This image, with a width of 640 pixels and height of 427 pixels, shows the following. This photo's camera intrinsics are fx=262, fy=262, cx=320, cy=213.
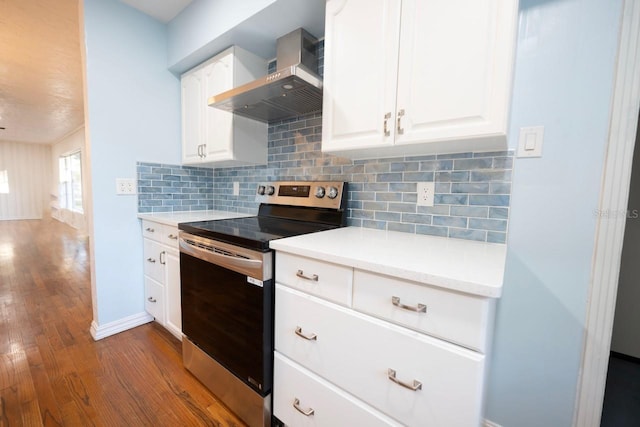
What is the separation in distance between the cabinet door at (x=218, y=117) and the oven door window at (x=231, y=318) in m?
0.83

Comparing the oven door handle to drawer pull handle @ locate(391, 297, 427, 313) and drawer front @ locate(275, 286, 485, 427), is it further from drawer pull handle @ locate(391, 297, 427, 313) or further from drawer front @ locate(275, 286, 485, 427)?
drawer pull handle @ locate(391, 297, 427, 313)

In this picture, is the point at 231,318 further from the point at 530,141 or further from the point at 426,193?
the point at 530,141

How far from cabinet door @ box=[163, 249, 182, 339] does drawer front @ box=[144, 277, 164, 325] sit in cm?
10

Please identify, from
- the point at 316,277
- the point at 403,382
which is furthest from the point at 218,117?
the point at 403,382

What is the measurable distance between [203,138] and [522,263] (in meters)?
2.16

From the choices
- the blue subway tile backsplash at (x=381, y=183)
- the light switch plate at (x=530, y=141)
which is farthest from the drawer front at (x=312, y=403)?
the light switch plate at (x=530, y=141)

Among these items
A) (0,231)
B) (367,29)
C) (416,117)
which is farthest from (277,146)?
(0,231)

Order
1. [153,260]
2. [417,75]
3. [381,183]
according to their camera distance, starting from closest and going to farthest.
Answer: [417,75], [381,183], [153,260]

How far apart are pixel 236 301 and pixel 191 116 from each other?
167 centimetres

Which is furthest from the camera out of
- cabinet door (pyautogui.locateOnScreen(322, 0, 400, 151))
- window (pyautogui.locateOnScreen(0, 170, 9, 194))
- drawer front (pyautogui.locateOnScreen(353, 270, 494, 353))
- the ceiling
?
window (pyautogui.locateOnScreen(0, 170, 9, 194))

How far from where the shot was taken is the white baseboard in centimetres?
192

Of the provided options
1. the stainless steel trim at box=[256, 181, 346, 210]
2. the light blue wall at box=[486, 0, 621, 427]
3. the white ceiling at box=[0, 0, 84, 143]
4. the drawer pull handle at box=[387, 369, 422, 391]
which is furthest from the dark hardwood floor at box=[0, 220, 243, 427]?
the white ceiling at box=[0, 0, 84, 143]

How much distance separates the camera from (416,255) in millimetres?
919

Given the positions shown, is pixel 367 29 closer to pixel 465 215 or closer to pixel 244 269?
pixel 465 215
